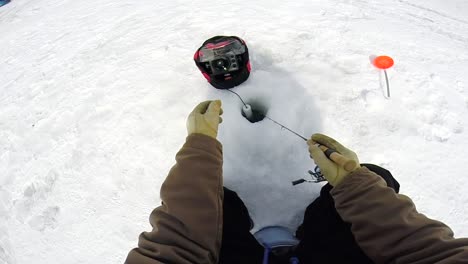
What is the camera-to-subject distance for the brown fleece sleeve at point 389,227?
0.91 metres

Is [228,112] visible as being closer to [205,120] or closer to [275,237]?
[205,120]

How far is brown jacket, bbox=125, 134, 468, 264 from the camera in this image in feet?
3.06

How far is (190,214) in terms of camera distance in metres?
1.05

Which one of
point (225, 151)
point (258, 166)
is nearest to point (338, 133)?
point (258, 166)

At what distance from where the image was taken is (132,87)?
2.05m

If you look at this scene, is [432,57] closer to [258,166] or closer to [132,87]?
[258,166]

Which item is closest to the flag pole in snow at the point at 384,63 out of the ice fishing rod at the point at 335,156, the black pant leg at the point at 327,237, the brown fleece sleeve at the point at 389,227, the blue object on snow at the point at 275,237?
the ice fishing rod at the point at 335,156

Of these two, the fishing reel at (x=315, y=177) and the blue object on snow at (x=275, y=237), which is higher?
the fishing reel at (x=315, y=177)

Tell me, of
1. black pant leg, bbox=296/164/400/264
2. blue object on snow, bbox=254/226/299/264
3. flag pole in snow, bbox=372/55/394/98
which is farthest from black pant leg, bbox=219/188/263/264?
flag pole in snow, bbox=372/55/394/98

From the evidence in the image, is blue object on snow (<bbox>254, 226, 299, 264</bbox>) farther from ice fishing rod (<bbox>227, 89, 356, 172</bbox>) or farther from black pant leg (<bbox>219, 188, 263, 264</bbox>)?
ice fishing rod (<bbox>227, 89, 356, 172</bbox>)

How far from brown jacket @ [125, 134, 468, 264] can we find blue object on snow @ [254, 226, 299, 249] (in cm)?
37

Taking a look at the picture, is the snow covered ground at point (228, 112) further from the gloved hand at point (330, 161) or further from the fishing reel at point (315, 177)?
the gloved hand at point (330, 161)

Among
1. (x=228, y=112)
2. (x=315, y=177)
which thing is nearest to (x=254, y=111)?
(x=228, y=112)

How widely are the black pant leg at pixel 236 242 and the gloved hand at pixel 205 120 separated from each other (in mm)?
323
